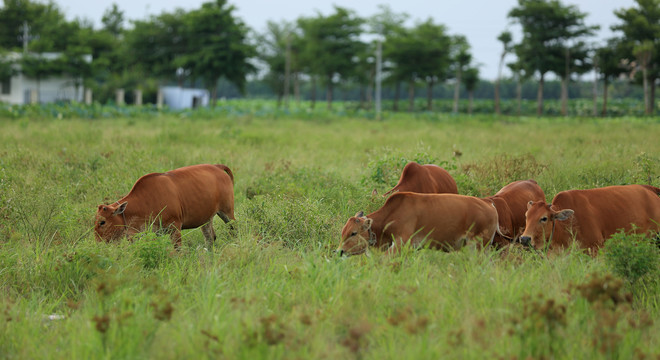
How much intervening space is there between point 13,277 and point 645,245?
5.34m

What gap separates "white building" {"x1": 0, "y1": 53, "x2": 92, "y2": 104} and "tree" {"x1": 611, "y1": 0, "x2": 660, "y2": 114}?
1527 inches

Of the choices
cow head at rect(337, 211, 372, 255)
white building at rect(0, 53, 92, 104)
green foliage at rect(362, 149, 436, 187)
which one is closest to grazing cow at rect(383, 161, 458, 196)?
green foliage at rect(362, 149, 436, 187)

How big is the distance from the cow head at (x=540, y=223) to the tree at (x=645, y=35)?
4007cm

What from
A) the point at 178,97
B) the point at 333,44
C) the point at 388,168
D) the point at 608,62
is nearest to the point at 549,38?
the point at 608,62

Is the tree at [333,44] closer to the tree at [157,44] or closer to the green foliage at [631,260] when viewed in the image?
the tree at [157,44]

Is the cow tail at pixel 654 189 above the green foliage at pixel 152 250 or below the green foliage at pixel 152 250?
above

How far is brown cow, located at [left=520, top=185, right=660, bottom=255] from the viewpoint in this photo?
18.3 ft

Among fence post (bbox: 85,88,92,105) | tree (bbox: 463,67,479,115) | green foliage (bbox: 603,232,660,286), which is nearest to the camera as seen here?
green foliage (bbox: 603,232,660,286)

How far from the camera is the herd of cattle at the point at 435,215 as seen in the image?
17.9 feet

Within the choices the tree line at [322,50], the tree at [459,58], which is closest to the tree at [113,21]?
the tree line at [322,50]

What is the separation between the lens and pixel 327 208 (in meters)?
7.21

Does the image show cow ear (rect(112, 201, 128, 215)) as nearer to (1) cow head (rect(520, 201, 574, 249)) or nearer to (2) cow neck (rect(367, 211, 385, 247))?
(2) cow neck (rect(367, 211, 385, 247))

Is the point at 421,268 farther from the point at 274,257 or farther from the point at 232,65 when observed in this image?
the point at 232,65

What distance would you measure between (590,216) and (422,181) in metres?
1.98
